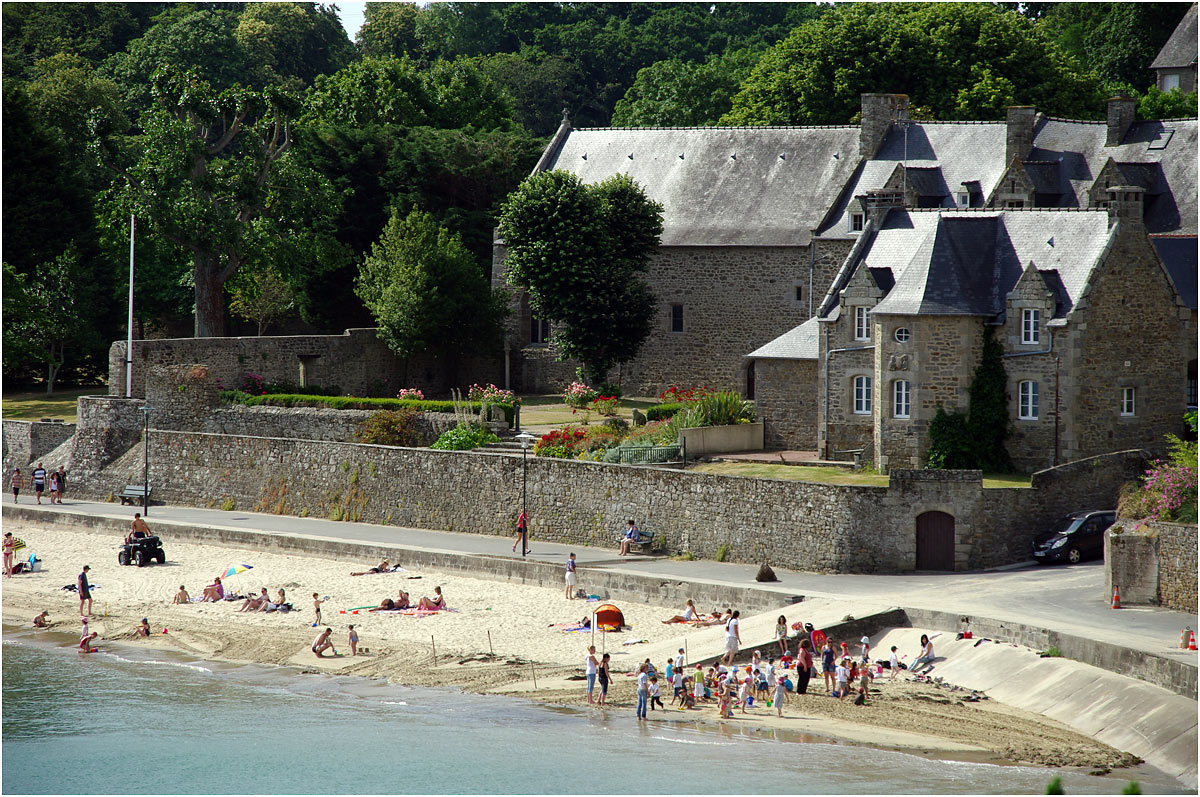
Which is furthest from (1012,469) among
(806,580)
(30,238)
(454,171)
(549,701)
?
(30,238)

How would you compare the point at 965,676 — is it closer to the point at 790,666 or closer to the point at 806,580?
the point at 790,666

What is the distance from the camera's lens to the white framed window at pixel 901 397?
3712 centimetres

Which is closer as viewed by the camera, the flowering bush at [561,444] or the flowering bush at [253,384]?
the flowering bush at [561,444]

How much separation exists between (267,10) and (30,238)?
39334 mm

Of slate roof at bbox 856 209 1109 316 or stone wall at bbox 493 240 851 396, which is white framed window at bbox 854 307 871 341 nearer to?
slate roof at bbox 856 209 1109 316

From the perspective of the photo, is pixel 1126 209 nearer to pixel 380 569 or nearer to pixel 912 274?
pixel 912 274

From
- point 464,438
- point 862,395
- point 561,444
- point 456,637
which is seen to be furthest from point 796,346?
point 456,637

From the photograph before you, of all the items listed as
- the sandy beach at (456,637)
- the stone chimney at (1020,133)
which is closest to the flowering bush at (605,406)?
the sandy beach at (456,637)

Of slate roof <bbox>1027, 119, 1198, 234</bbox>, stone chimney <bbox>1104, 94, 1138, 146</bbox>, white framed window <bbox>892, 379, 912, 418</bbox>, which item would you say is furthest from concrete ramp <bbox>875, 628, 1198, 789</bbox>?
stone chimney <bbox>1104, 94, 1138, 146</bbox>

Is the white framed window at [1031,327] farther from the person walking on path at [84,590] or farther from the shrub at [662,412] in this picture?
the person walking on path at [84,590]

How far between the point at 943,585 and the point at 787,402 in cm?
1113

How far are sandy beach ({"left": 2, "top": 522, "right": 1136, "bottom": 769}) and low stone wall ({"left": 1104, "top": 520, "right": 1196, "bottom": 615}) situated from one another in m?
4.86

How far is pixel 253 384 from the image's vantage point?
48938 millimetres

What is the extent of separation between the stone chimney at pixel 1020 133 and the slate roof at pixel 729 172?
4947 millimetres
